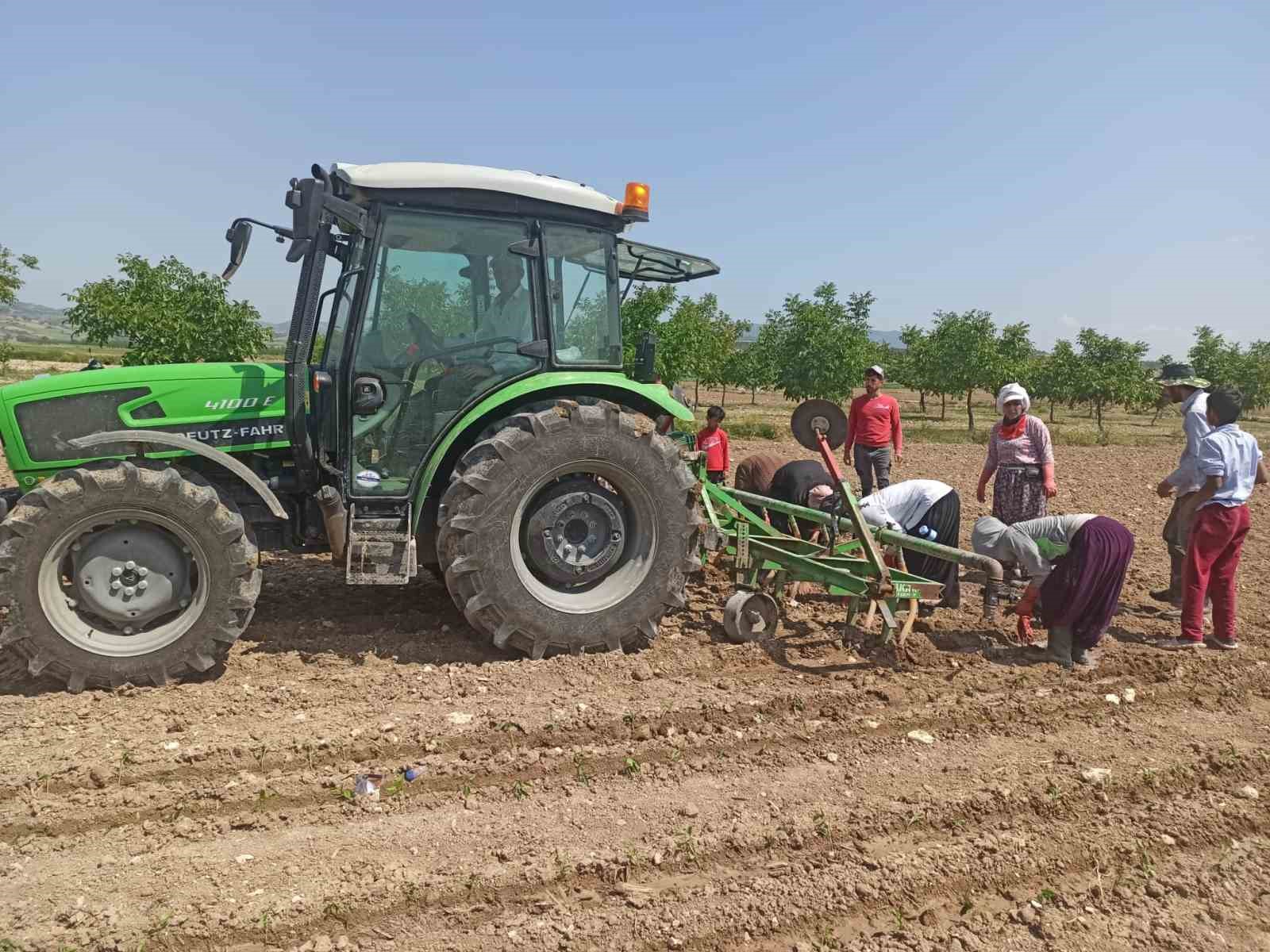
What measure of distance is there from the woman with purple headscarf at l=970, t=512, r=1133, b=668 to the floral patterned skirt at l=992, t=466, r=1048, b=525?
3.29ft

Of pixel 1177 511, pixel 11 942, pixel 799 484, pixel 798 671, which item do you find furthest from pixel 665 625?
pixel 1177 511

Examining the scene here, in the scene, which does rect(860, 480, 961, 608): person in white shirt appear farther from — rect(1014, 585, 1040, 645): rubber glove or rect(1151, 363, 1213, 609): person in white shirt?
rect(1151, 363, 1213, 609): person in white shirt

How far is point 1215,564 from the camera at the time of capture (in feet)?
16.9

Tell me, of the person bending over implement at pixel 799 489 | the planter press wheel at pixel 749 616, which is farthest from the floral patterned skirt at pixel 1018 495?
the planter press wheel at pixel 749 616

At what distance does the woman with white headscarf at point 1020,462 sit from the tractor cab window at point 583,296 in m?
2.87

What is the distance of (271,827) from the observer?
2889 mm

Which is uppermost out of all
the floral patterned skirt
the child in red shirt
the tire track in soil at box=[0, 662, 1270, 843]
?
the child in red shirt

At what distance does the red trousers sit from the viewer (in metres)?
5.07

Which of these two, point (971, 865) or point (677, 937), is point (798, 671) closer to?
point (971, 865)

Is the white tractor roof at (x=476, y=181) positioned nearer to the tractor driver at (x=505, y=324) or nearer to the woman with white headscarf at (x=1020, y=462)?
the tractor driver at (x=505, y=324)

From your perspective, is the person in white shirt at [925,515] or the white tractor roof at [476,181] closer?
the white tractor roof at [476,181]

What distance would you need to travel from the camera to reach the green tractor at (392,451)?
377 cm

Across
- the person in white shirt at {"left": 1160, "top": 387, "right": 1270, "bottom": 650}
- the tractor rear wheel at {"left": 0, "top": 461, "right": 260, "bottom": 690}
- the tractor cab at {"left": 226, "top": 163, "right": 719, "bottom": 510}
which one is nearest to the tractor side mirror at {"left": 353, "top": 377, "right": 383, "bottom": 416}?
the tractor cab at {"left": 226, "top": 163, "right": 719, "bottom": 510}

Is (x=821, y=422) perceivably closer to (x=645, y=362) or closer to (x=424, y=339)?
(x=645, y=362)
